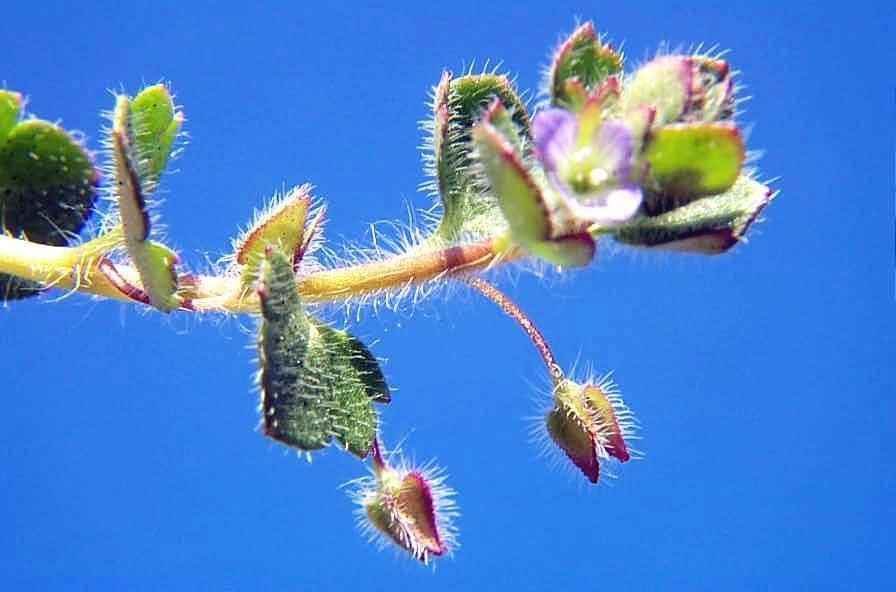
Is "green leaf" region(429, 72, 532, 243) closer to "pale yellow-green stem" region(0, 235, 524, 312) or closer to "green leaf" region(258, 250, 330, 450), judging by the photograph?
"pale yellow-green stem" region(0, 235, 524, 312)

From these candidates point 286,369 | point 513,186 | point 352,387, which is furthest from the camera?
point 352,387

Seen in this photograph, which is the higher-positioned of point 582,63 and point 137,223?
point 582,63

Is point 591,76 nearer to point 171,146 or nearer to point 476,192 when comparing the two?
point 476,192

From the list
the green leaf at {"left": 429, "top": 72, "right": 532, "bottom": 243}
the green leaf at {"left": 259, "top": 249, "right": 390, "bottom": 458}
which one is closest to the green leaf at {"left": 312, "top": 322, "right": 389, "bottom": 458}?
the green leaf at {"left": 259, "top": 249, "right": 390, "bottom": 458}

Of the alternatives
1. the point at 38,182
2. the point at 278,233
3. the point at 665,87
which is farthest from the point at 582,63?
the point at 38,182

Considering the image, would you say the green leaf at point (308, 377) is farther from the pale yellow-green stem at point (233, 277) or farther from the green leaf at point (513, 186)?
the green leaf at point (513, 186)

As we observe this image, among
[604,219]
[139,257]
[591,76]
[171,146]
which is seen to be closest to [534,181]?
[604,219]

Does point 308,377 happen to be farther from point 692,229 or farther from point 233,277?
point 692,229
